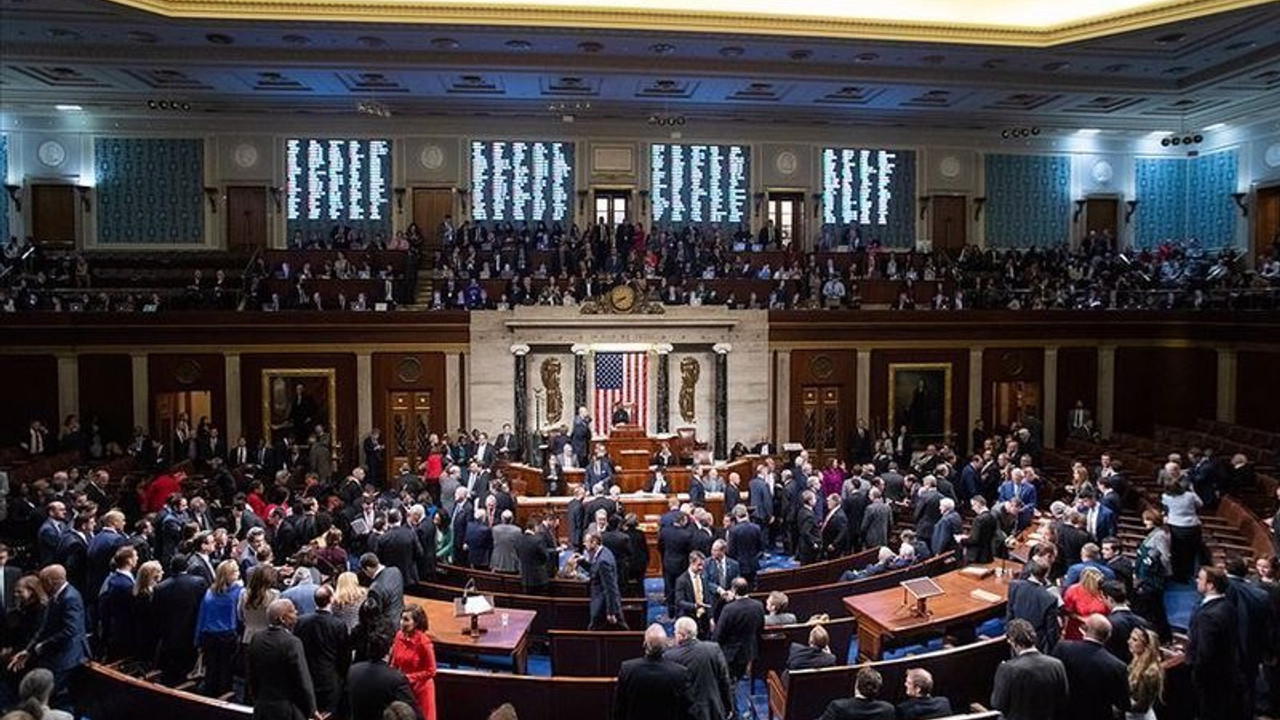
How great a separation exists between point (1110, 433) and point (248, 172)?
2221 centimetres

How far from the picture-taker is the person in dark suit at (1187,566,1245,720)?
23.5 ft

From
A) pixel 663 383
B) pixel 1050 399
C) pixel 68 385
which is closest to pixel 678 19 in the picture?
pixel 663 383

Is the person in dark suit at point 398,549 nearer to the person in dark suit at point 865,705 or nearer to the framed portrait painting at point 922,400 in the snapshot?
the person in dark suit at point 865,705

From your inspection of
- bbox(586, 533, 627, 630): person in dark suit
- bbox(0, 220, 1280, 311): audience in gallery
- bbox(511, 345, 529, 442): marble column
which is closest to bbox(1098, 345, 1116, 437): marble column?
bbox(0, 220, 1280, 311): audience in gallery

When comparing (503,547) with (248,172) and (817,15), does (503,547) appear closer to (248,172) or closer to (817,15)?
(817,15)

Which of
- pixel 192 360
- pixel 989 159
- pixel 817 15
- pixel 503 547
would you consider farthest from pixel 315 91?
pixel 989 159

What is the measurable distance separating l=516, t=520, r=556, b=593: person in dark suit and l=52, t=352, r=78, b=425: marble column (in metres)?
14.1

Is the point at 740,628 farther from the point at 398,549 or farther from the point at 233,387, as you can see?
the point at 233,387

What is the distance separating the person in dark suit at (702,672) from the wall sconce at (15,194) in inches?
968

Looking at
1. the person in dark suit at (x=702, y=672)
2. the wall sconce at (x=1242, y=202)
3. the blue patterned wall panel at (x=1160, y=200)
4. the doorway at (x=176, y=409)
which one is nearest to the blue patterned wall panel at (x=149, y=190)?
the doorway at (x=176, y=409)

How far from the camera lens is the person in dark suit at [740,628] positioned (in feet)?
26.6

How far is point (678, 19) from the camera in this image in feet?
59.8

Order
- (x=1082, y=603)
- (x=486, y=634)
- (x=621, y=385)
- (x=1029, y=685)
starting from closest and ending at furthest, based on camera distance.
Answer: (x=1029, y=685) → (x=1082, y=603) → (x=486, y=634) → (x=621, y=385)

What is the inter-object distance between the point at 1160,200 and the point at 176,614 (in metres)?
28.4
